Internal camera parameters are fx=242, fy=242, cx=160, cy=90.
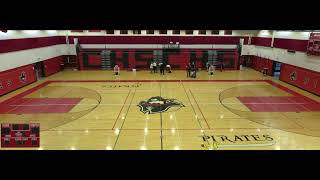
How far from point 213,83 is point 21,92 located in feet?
57.4

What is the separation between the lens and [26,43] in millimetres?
23516

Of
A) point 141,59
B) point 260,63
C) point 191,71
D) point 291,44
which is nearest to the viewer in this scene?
point 291,44

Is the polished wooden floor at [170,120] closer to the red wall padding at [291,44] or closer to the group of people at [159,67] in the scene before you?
the red wall padding at [291,44]

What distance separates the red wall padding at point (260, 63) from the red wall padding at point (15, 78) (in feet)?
85.7

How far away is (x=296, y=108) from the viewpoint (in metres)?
16.5

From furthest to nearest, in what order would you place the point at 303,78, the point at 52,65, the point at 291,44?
the point at 52,65 → the point at 291,44 → the point at 303,78

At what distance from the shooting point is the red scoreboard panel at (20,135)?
635cm

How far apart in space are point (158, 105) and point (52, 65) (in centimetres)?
1794

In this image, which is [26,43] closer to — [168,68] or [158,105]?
[158,105]

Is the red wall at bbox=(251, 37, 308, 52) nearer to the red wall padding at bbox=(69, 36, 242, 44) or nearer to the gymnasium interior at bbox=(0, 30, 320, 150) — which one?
the gymnasium interior at bbox=(0, 30, 320, 150)

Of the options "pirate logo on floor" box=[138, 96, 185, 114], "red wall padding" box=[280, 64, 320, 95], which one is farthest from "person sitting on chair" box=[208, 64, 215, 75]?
"pirate logo on floor" box=[138, 96, 185, 114]

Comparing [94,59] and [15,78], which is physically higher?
[94,59]

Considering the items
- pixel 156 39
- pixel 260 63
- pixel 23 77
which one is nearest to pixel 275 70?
pixel 260 63

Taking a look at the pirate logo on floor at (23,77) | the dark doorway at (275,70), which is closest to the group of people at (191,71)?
the dark doorway at (275,70)
